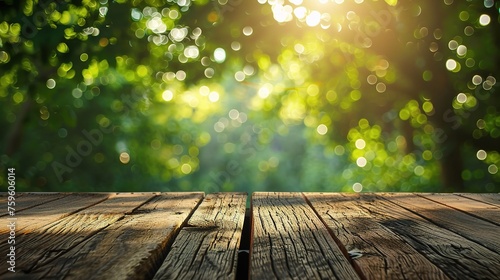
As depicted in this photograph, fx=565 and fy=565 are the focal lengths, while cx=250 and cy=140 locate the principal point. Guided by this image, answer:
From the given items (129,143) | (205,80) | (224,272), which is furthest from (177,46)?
(129,143)

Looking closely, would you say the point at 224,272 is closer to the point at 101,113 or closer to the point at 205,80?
the point at 205,80

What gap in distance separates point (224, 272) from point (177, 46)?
6.21 meters

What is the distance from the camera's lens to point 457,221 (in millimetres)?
2287

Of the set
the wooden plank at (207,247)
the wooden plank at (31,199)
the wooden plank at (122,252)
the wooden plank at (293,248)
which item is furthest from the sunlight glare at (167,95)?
the wooden plank at (122,252)

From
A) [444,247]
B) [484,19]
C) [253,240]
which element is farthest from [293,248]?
[484,19]

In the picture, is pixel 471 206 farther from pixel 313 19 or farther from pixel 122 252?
pixel 313 19

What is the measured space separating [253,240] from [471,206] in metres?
1.52

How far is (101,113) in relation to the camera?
13180 millimetres

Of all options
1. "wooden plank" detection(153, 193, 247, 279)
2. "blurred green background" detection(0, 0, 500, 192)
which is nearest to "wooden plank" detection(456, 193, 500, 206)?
"wooden plank" detection(153, 193, 247, 279)

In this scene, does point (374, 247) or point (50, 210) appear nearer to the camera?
point (374, 247)

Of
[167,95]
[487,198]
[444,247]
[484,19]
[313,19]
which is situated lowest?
[487,198]

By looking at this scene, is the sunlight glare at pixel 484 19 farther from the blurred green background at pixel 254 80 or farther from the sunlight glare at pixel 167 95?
the sunlight glare at pixel 167 95

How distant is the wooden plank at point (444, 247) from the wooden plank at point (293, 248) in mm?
254

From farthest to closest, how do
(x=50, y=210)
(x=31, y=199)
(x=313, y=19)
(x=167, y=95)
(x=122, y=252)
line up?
1. (x=167, y=95)
2. (x=313, y=19)
3. (x=31, y=199)
4. (x=50, y=210)
5. (x=122, y=252)
